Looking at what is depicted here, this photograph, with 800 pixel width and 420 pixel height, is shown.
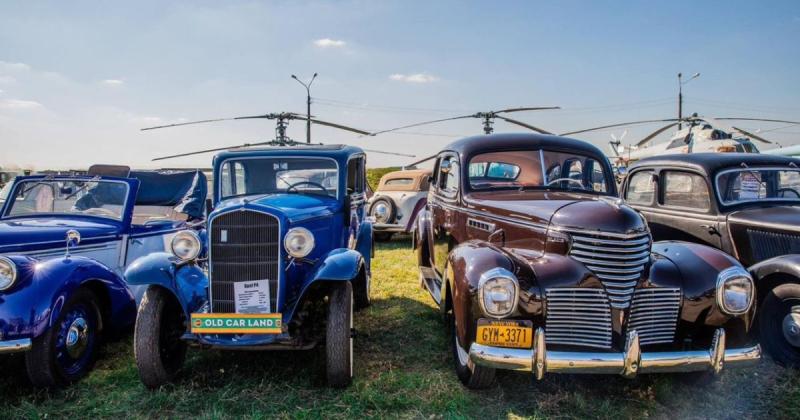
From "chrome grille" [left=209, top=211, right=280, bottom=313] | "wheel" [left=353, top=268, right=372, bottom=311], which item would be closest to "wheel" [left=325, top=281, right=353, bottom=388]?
"chrome grille" [left=209, top=211, right=280, bottom=313]

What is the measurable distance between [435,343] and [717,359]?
231cm

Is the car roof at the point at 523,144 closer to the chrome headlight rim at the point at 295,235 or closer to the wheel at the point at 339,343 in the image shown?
the chrome headlight rim at the point at 295,235

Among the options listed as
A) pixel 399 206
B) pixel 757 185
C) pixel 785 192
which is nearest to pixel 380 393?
pixel 757 185

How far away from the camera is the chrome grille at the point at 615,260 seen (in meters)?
3.15

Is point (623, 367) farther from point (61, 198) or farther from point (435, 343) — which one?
point (61, 198)

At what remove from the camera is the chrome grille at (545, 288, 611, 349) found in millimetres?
3109

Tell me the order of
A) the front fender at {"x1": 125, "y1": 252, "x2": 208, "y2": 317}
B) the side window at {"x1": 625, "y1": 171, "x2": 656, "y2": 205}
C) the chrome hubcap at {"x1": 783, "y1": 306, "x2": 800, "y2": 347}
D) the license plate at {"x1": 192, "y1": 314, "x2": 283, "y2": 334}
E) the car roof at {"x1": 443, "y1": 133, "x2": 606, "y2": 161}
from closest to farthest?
the license plate at {"x1": 192, "y1": 314, "x2": 283, "y2": 334}
the front fender at {"x1": 125, "y1": 252, "x2": 208, "y2": 317}
the chrome hubcap at {"x1": 783, "y1": 306, "x2": 800, "y2": 347}
the car roof at {"x1": 443, "y1": 133, "x2": 606, "y2": 161}
the side window at {"x1": 625, "y1": 171, "x2": 656, "y2": 205}

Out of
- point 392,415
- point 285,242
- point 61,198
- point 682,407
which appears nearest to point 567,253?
point 682,407

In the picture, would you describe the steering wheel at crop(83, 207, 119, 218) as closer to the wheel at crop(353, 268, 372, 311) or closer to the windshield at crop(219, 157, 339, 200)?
the windshield at crop(219, 157, 339, 200)

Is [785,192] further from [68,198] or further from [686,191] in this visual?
[68,198]

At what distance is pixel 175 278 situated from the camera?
11.9 feet

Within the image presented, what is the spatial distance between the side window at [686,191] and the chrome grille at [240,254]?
15.0 feet

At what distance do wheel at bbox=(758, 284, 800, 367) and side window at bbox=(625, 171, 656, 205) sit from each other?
2109 millimetres

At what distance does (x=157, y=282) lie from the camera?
3529 millimetres
